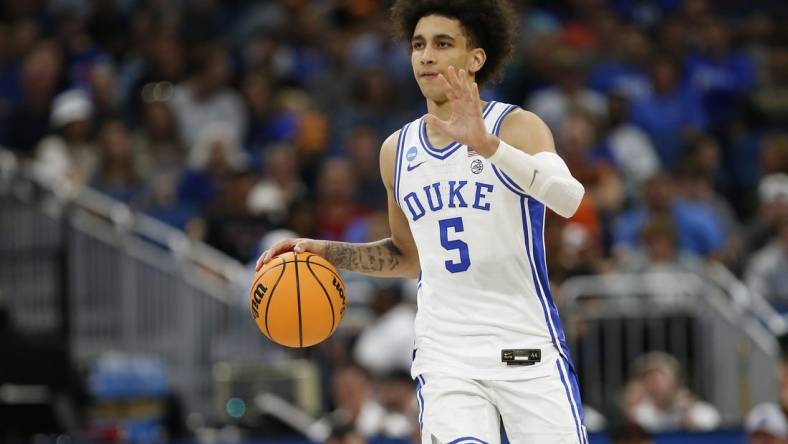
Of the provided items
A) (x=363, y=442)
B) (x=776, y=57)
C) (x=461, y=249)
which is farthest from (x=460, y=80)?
(x=776, y=57)

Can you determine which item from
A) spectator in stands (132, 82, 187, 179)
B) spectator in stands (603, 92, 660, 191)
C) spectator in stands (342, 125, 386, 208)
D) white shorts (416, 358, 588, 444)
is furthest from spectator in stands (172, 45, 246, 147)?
white shorts (416, 358, 588, 444)

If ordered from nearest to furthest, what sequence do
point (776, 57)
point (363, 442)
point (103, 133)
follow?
point (363, 442)
point (103, 133)
point (776, 57)

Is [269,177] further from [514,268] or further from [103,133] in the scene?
[514,268]

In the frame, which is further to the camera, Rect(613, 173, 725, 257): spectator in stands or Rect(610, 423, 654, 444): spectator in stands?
Rect(613, 173, 725, 257): spectator in stands

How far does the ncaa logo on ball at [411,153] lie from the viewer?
6.45 m

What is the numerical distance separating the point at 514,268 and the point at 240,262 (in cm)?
785

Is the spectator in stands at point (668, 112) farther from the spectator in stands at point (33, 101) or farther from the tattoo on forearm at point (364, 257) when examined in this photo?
the tattoo on forearm at point (364, 257)

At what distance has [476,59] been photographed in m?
6.50

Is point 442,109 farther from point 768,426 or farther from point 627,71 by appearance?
point 627,71

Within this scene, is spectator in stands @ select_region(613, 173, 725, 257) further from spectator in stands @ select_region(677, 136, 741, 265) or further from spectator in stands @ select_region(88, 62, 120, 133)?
spectator in stands @ select_region(88, 62, 120, 133)

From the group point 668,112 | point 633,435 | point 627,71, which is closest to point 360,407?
point 633,435

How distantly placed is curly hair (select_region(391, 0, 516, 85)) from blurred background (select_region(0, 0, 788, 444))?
248 cm

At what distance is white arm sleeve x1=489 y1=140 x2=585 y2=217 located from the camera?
19.4 feet

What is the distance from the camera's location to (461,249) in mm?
6199
